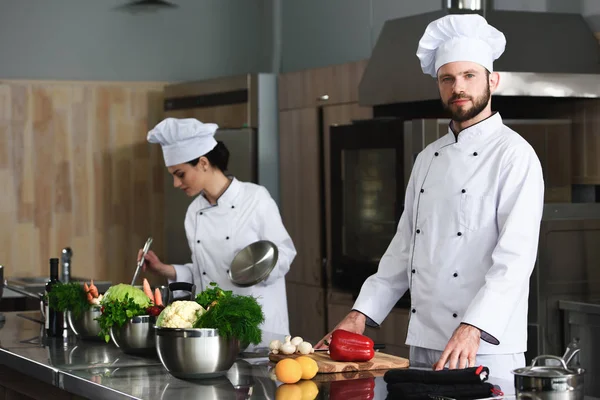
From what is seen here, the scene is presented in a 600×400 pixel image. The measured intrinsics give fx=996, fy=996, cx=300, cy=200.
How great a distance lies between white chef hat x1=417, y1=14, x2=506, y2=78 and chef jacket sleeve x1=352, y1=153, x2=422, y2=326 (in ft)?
1.11

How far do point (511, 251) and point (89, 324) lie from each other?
1456 mm

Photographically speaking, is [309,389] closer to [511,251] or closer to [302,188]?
[511,251]

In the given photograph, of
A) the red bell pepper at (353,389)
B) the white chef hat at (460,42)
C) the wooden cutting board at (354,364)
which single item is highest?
the white chef hat at (460,42)

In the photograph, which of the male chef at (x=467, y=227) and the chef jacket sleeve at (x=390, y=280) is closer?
the male chef at (x=467, y=227)

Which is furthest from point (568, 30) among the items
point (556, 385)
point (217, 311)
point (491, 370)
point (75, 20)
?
point (75, 20)

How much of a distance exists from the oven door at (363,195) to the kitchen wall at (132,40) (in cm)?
238

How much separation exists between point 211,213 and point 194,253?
189mm

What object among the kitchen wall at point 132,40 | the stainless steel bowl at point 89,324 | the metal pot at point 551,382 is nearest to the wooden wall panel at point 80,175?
the kitchen wall at point 132,40

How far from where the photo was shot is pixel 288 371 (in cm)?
233

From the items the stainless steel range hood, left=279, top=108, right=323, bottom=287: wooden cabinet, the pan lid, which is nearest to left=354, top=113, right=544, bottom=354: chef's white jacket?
the pan lid

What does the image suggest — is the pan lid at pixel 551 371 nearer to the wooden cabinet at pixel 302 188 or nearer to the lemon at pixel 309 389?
the lemon at pixel 309 389

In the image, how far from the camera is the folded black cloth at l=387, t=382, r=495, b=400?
206cm

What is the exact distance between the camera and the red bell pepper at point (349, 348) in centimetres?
249

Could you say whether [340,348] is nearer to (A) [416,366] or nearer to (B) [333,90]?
(A) [416,366]
